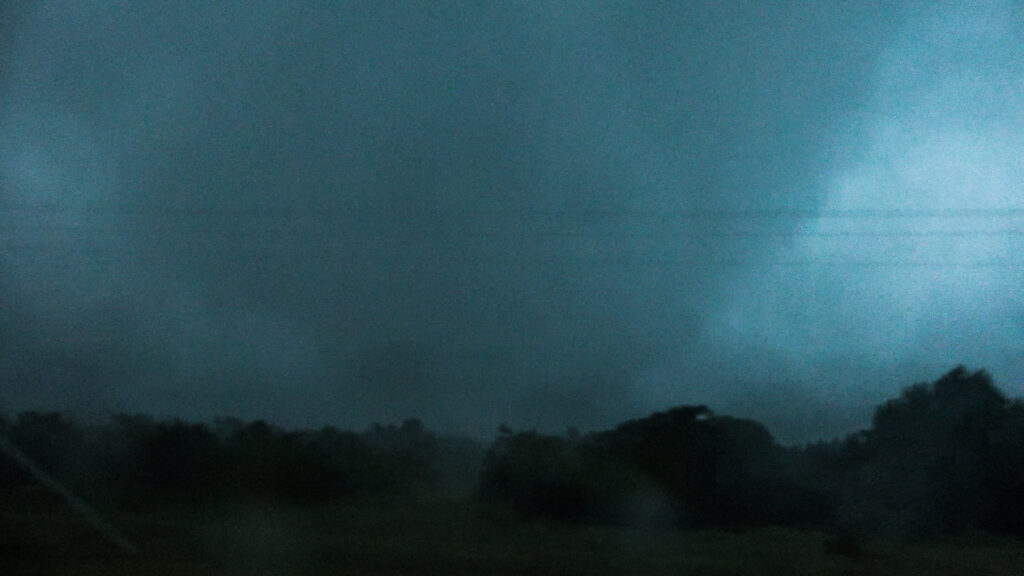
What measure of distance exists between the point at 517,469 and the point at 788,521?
860 centimetres

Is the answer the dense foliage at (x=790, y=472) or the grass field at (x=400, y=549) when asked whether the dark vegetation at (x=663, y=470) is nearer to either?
the dense foliage at (x=790, y=472)

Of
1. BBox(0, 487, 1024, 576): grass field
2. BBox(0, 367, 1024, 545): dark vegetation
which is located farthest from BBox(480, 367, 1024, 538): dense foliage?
BBox(0, 487, 1024, 576): grass field

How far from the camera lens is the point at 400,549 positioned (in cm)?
2216

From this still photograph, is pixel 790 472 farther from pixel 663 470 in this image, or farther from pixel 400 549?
pixel 400 549

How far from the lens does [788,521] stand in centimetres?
3572

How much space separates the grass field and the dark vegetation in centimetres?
352

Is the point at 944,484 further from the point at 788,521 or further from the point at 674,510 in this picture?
the point at 674,510

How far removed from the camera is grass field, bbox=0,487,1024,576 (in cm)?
2002

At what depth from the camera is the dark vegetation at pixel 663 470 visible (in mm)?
32812

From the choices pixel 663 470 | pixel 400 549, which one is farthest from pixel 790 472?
pixel 400 549

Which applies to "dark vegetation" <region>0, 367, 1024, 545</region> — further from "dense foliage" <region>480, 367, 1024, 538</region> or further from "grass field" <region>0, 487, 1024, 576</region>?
"grass field" <region>0, 487, 1024, 576</region>

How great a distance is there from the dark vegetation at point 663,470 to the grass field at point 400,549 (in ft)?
11.5

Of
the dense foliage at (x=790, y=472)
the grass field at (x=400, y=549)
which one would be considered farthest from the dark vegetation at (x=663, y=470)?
the grass field at (x=400, y=549)

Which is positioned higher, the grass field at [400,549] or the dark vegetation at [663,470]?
the dark vegetation at [663,470]
